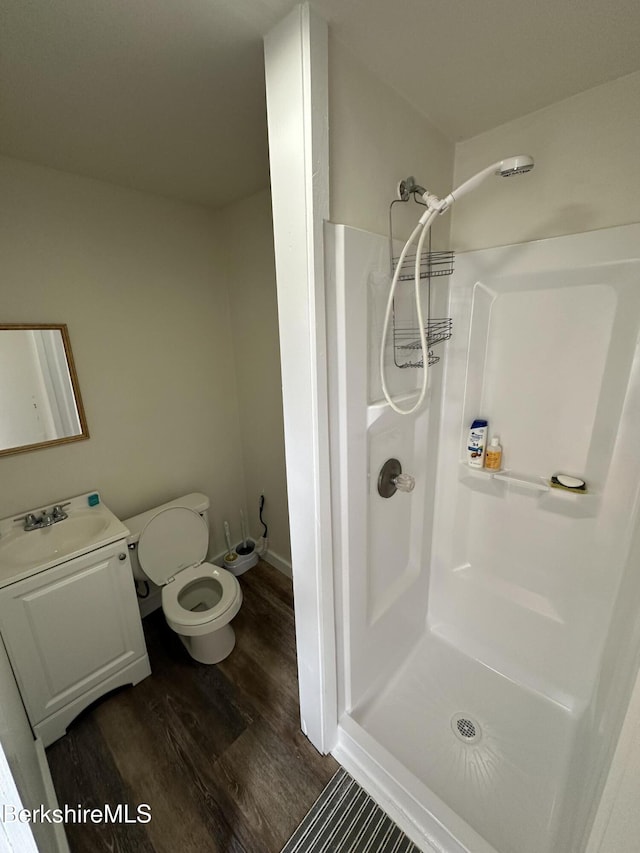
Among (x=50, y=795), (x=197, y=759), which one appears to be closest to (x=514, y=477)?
(x=197, y=759)

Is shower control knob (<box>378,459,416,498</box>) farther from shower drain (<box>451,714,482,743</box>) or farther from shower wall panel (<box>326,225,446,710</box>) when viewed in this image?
shower drain (<box>451,714,482,743</box>)

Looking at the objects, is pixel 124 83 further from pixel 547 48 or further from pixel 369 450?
pixel 369 450

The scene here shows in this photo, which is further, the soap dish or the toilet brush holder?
the toilet brush holder

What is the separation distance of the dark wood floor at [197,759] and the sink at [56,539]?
0.80 metres

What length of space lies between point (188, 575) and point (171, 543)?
0.21 metres

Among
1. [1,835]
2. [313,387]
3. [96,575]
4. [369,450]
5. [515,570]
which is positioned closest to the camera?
[1,835]

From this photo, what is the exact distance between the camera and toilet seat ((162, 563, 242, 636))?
161 centimetres

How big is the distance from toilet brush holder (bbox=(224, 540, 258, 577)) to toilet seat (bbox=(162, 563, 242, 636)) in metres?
0.41

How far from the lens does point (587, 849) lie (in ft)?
1.90

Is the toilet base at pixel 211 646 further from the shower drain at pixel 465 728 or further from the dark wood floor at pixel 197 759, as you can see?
the shower drain at pixel 465 728

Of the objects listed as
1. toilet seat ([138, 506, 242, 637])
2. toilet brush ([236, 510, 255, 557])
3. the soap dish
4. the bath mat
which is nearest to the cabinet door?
toilet seat ([138, 506, 242, 637])

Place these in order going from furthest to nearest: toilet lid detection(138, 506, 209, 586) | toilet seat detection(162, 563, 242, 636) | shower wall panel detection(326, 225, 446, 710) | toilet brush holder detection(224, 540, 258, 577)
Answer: toilet brush holder detection(224, 540, 258, 577) < toilet lid detection(138, 506, 209, 586) < toilet seat detection(162, 563, 242, 636) < shower wall panel detection(326, 225, 446, 710)

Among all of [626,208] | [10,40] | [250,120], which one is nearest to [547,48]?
[626,208]

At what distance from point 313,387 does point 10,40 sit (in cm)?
114
